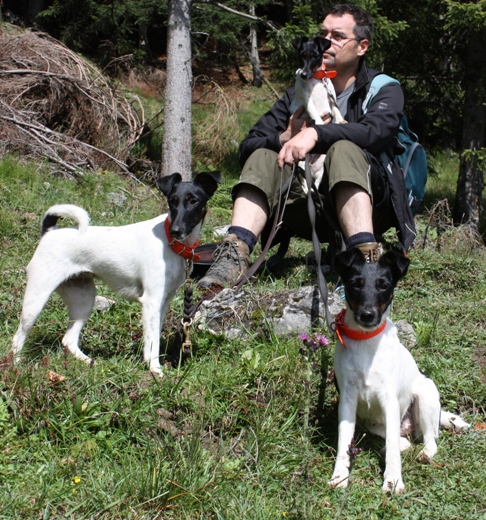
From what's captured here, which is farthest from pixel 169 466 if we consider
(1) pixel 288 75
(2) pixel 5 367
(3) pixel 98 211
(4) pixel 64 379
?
(1) pixel 288 75

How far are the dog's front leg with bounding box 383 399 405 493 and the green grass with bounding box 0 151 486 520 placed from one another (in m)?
0.06

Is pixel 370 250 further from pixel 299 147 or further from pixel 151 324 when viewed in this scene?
pixel 151 324

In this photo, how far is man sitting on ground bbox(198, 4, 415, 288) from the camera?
4270 mm

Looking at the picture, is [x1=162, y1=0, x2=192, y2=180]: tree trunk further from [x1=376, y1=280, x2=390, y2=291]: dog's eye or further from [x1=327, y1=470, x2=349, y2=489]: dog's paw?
[x1=327, y1=470, x2=349, y2=489]: dog's paw

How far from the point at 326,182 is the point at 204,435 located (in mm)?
2364

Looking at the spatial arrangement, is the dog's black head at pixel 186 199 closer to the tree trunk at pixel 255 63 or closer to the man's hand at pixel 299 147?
the man's hand at pixel 299 147

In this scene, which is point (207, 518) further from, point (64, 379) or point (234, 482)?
point (64, 379)

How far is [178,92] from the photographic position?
8648 millimetres

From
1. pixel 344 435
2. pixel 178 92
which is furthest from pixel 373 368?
pixel 178 92

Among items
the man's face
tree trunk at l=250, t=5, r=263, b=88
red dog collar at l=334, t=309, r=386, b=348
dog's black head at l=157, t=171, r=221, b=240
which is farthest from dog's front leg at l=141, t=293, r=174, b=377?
tree trunk at l=250, t=5, r=263, b=88

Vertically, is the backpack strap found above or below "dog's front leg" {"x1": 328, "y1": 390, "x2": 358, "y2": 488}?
A: above

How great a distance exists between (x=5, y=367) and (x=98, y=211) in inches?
160

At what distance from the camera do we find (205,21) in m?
15.4

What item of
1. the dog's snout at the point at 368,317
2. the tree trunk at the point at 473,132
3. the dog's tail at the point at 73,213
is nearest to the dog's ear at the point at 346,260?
the dog's snout at the point at 368,317
